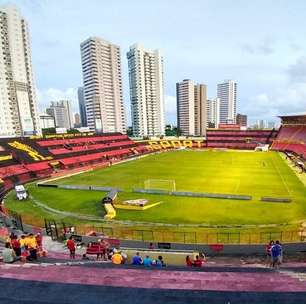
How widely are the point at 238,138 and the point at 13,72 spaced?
10327cm

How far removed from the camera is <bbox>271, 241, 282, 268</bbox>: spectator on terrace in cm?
1465

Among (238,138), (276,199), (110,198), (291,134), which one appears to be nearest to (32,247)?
(110,198)

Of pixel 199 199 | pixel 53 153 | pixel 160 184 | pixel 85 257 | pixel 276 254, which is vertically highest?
pixel 276 254

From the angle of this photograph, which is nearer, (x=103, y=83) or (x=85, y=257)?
(x=85, y=257)

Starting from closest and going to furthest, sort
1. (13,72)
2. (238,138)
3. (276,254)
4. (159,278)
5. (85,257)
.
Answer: (159,278), (276,254), (85,257), (13,72), (238,138)

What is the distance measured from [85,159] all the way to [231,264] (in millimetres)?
60827

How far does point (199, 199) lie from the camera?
3422 cm

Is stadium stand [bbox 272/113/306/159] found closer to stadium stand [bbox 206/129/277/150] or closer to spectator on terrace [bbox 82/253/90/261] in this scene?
stadium stand [bbox 206/129/277/150]

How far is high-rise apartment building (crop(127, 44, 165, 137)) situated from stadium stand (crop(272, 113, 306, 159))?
93.4 metres

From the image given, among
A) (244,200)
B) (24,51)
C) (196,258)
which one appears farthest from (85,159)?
(24,51)

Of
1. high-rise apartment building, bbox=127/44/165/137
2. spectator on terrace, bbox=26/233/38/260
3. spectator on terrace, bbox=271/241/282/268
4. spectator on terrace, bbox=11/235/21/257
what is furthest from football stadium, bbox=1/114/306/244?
high-rise apartment building, bbox=127/44/165/137

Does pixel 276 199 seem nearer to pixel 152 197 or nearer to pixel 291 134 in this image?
pixel 152 197

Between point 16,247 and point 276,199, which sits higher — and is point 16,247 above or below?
above

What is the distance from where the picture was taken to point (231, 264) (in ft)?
57.4
